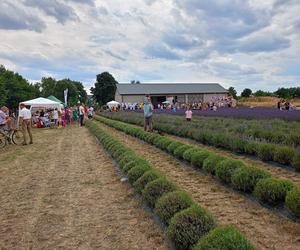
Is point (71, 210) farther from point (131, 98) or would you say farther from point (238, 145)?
point (131, 98)

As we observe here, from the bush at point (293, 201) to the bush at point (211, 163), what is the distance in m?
2.47

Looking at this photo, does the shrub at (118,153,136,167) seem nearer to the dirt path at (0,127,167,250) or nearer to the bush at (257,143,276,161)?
the dirt path at (0,127,167,250)

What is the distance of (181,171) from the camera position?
823cm

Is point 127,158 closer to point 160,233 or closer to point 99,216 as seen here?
point 99,216

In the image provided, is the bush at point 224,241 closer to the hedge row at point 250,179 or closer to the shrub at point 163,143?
the hedge row at point 250,179

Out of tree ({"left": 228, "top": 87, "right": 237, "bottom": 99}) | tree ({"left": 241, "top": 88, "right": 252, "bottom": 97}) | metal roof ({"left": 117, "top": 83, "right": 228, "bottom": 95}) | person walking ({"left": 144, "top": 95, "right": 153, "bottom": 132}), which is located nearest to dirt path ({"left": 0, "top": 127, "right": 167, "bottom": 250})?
person walking ({"left": 144, "top": 95, "right": 153, "bottom": 132})

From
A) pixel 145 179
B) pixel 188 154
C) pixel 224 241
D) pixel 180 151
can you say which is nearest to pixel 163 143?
pixel 180 151

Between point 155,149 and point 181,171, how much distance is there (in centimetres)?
398

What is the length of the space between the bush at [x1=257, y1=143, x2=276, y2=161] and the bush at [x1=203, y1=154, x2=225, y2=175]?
1785 millimetres

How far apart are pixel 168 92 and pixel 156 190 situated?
228 ft

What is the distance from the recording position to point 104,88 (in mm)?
90062

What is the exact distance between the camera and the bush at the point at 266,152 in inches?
327

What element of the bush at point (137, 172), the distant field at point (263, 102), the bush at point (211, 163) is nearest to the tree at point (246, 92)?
the distant field at point (263, 102)

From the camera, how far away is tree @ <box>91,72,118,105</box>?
89.9 meters
